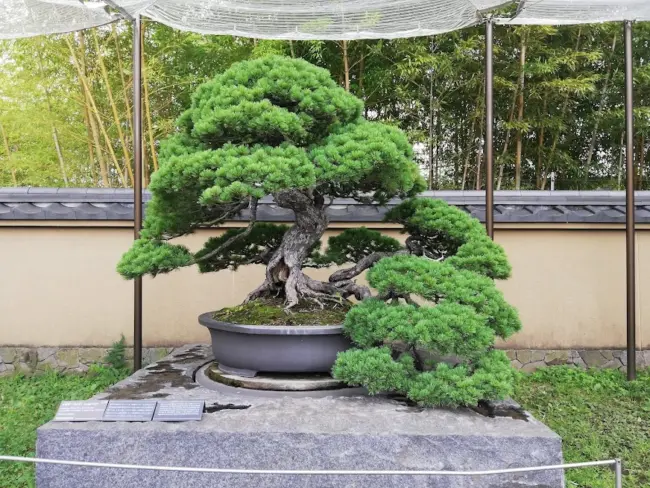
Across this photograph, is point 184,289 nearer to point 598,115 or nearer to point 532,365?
point 532,365

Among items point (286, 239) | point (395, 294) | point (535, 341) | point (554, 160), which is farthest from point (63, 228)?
point (554, 160)

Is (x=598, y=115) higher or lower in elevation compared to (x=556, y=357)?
higher

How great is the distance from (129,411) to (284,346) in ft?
2.09

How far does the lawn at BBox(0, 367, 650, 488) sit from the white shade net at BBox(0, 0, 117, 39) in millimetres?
2500

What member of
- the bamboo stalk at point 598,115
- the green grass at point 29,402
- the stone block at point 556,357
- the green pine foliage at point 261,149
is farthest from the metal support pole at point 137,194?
the bamboo stalk at point 598,115

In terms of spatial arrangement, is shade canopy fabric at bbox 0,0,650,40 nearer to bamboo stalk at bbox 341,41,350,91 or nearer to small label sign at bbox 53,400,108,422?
bamboo stalk at bbox 341,41,350,91

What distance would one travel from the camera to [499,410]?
200 centimetres

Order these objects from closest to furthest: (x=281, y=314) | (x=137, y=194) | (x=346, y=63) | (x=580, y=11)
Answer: (x=281, y=314), (x=137, y=194), (x=580, y=11), (x=346, y=63)

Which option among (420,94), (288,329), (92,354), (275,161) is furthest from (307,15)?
(92,354)

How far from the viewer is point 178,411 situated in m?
1.88

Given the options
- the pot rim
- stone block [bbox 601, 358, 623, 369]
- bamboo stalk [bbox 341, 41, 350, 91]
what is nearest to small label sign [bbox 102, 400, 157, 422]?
the pot rim

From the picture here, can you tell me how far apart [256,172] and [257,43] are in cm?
379

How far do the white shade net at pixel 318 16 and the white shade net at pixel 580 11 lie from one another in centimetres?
40

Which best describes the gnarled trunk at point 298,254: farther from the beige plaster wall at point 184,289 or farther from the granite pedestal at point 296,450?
the beige plaster wall at point 184,289
